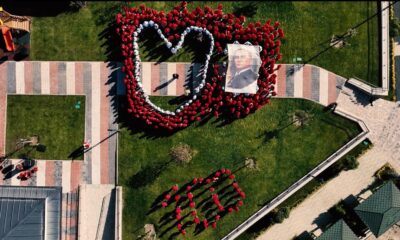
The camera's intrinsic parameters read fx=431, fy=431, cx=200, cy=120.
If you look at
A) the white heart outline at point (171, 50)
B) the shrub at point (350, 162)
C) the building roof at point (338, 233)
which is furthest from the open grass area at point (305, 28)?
the building roof at point (338, 233)

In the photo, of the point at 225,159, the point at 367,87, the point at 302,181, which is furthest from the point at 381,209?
the point at 225,159

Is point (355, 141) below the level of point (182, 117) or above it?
below

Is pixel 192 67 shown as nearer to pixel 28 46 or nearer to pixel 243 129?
pixel 243 129

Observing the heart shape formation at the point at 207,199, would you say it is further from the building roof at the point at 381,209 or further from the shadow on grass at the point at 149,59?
the building roof at the point at 381,209

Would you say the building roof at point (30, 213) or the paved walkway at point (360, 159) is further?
the paved walkway at point (360, 159)

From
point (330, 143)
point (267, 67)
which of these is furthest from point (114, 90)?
point (330, 143)

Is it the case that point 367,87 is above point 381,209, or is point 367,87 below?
above

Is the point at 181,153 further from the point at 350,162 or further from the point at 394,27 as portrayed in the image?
the point at 394,27
